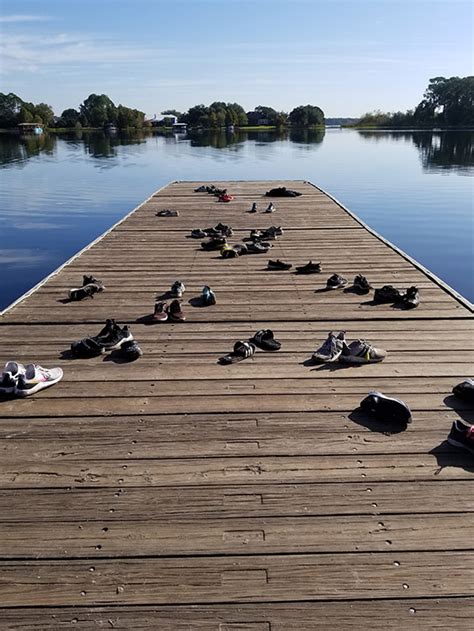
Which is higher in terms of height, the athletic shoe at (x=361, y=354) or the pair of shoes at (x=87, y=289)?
the pair of shoes at (x=87, y=289)

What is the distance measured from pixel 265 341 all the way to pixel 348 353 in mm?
801

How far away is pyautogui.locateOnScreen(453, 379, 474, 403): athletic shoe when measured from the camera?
13.3 feet

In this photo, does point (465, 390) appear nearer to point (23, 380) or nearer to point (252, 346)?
point (252, 346)

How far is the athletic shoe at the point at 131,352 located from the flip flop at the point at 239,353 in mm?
764

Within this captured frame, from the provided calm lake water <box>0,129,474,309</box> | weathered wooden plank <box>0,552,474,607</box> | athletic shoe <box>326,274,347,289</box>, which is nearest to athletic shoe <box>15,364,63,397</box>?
weathered wooden plank <box>0,552,474,607</box>

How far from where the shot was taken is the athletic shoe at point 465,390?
13.3ft

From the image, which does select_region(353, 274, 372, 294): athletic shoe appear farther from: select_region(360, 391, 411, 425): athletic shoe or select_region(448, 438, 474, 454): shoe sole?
select_region(448, 438, 474, 454): shoe sole

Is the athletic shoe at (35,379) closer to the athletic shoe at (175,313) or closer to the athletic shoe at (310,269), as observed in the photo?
the athletic shoe at (175,313)

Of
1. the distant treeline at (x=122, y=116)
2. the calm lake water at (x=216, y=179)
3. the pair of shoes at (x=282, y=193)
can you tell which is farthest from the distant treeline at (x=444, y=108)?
the pair of shoes at (x=282, y=193)

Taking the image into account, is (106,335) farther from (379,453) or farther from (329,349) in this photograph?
(379,453)

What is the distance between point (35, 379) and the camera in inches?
169

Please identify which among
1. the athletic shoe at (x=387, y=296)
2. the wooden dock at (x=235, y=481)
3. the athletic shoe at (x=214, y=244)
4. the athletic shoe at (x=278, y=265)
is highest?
the athletic shoe at (x=214, y=244)

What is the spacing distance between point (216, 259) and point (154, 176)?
88.2ft

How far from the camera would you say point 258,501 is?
306 centimetres
